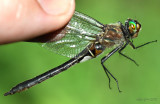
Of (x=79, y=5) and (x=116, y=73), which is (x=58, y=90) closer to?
(x=116, y=73)

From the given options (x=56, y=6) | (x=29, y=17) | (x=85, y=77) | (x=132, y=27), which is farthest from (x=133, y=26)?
(x=85, y=77)

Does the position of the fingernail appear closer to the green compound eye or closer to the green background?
the green compound eye

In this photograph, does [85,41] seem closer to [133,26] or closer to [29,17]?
[133,26]

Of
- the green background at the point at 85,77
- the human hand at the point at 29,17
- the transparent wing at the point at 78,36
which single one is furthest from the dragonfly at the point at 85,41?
the green background at the point at 85,77

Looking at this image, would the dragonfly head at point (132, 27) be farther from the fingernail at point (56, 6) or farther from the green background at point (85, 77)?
the green background at point (85, 77)

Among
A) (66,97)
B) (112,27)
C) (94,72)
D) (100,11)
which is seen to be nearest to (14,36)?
(112,27)

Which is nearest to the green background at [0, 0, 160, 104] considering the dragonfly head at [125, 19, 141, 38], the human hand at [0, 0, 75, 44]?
the dragonfly head at [125, 19, 141, 38]
